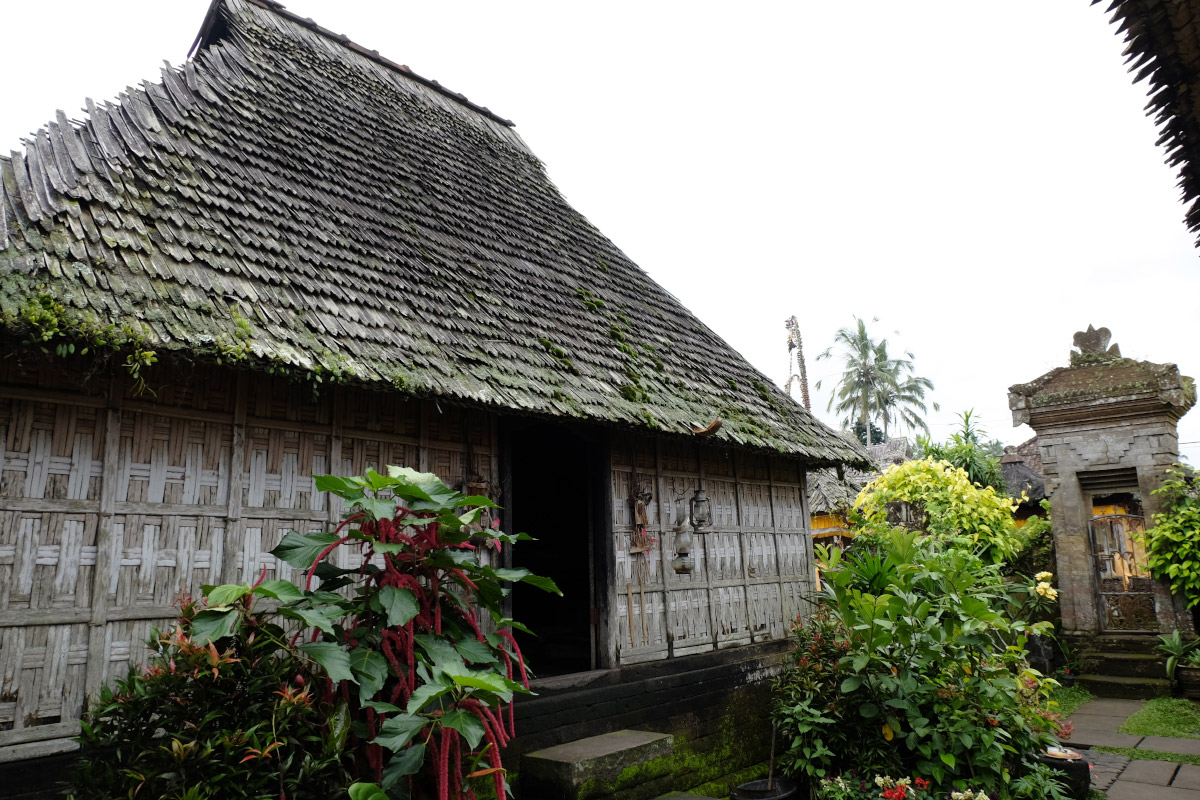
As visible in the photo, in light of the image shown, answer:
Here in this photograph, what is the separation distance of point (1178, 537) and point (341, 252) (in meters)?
10.4

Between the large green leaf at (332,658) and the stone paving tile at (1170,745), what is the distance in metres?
7.89

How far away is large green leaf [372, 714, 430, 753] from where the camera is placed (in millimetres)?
2836

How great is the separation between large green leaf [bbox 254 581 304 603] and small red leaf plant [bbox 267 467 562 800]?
0.05 meters

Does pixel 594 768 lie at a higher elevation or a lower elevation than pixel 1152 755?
higher

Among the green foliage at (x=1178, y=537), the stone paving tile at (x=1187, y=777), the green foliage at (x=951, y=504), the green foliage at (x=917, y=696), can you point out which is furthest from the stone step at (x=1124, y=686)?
A: the green foliage at (x=917, y=696)

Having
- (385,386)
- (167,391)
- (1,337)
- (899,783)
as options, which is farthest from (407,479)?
Result: (899,783)

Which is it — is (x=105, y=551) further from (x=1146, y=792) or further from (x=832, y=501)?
(x=832, y=501)

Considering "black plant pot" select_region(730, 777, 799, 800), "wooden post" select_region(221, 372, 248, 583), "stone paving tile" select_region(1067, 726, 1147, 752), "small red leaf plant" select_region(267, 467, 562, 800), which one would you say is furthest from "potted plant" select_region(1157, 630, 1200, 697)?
"wooden post" select_region(221, 372, 248, 583)

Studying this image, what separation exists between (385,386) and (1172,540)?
10.2m

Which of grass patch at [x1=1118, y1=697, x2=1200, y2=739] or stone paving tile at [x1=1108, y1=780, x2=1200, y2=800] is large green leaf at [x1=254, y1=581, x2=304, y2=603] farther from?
grass patch at [x1=1118, y1=697, x2=1200, y2=739]

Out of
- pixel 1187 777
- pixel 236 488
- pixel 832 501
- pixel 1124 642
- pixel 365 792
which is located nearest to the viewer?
pixel 365 792

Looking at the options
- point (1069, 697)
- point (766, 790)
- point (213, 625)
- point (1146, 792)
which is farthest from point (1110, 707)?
point (213, 625)

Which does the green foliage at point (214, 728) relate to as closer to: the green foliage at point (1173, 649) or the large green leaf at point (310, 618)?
the large green leaf at point (310, 618)

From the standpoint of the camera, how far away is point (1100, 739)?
7.52 metres
